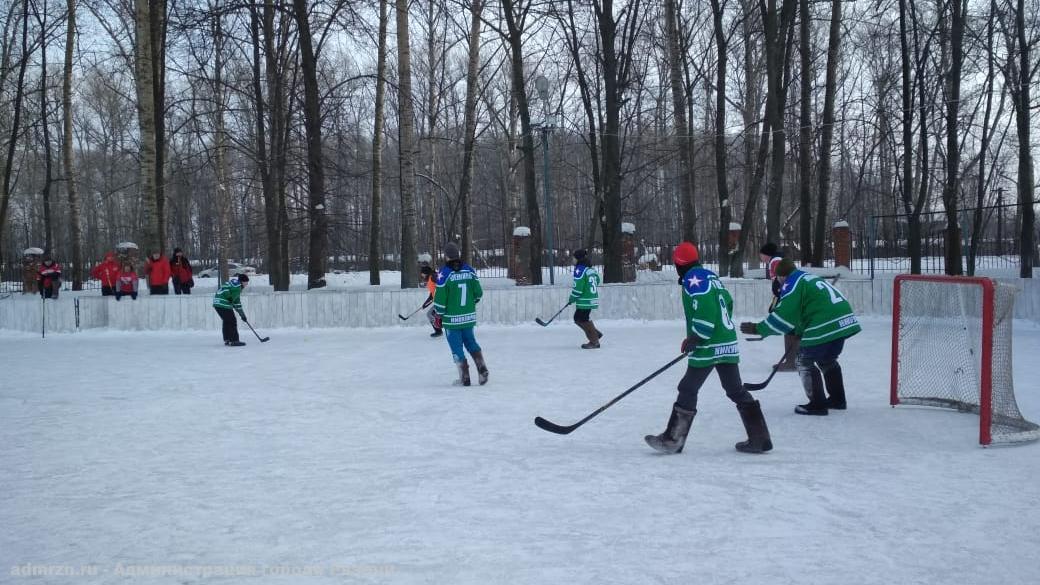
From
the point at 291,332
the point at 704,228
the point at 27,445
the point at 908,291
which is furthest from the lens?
the point at 704,228

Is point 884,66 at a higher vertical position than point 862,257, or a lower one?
higher

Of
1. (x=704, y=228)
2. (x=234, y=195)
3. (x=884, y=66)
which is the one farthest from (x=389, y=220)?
(x=884, y=66)

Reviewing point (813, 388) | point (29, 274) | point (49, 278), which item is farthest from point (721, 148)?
point (29, 274)

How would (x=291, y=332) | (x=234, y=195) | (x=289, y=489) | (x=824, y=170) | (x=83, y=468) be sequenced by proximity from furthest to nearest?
(x=234, y=195) → (x=824, y=170) → (x=291, y=332) → (x=83, y=468) → (x=289, y=489)

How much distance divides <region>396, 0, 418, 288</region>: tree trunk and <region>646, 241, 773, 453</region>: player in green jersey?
46.5ft

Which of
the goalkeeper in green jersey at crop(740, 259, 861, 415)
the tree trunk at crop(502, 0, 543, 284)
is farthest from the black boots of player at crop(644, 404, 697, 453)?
the tree trunk at crop(502, 0, 543, 284)

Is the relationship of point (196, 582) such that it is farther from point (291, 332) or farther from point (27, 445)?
point (291, 332)

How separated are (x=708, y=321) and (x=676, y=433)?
901mm

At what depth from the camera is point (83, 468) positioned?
20.9 feet

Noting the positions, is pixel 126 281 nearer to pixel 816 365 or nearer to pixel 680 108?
pixel 680 108

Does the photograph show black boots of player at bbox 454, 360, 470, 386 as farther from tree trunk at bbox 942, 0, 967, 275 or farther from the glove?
tree trunk at bbox 942, 0, 967, 275

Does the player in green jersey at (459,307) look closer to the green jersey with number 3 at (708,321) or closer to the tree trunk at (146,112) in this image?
the green jersey with number 3 at (708,321)

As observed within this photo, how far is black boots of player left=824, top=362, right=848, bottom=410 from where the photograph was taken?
26.7ft

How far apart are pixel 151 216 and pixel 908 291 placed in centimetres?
1697
